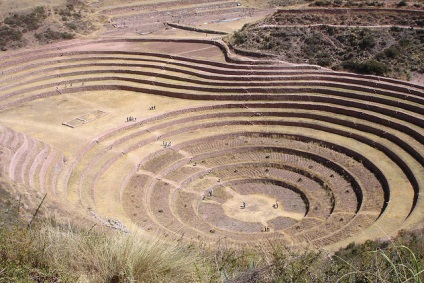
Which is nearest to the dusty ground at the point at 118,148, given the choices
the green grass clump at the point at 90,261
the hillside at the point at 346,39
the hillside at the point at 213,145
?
A: the hillside at the point at 213,145

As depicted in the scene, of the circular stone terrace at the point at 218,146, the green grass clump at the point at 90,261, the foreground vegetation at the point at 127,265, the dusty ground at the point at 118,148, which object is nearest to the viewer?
the foreground vegetation at the point at 127,265

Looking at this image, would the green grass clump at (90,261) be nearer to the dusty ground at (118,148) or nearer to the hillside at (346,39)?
the dusty ground at (118,148)

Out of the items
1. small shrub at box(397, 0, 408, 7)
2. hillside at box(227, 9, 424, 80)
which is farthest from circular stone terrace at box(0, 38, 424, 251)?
small shrub at box(397, 0, 408, 7)

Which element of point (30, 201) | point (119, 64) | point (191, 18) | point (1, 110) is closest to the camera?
point (30, 201)

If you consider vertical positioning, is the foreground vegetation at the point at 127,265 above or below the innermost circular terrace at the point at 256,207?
above

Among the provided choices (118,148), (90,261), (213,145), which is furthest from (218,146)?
(90,261)

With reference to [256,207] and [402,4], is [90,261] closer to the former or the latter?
[256,207]

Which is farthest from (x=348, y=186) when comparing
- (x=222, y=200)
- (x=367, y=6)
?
(x=367, y=6)

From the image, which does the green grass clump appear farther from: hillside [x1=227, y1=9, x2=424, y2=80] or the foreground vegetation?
hillside [x1=227, y1=9, x2=424, y2=80]

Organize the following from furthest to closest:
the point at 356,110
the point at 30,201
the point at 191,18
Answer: the point at 191,18, the point at 356,110, the point at 30,201

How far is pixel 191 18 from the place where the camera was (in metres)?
58.2

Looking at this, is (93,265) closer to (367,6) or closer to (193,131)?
(193,131)

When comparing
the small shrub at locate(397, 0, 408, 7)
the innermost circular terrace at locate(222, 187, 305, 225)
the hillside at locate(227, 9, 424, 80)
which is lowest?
the innermost circular terrace at locate(222, 187, 305, 225)

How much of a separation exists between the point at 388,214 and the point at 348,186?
15.0ft
